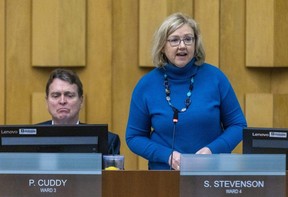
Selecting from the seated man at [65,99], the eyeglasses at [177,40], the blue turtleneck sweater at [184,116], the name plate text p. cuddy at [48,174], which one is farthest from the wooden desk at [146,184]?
the eyeglasses at [177,40]

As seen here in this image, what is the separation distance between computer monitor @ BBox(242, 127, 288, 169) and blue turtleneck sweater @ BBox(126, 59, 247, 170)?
2.07 ft

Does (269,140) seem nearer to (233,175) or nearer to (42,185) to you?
(233,175)

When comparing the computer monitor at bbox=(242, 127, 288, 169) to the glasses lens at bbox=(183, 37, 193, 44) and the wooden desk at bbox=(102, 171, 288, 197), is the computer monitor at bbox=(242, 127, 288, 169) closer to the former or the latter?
the wooden desk at bbox=(102, 171, 288, 197)

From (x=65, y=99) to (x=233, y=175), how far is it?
141cm

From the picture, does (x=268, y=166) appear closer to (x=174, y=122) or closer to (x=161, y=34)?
(x=174, y=122)

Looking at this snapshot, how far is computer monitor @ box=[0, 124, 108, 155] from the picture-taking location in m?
4.07

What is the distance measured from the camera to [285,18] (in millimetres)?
5941

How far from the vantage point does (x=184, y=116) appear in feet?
15.5

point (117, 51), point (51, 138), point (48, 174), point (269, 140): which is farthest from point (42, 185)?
point (117, 51)

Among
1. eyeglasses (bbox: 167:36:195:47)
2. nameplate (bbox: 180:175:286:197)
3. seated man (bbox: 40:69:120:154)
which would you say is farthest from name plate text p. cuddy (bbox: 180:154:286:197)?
eyeglasses (bbox: 167:36:195:47)

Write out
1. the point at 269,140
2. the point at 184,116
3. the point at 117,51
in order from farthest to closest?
1. the point at 117,51
2. the point at 184,116
3. the point at 269,140

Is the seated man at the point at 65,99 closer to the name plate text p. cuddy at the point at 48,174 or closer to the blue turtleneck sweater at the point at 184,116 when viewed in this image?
the blue turtleneck sweater at the point at 184,116

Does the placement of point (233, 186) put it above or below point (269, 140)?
below

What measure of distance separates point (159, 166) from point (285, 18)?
1605 millimetres
